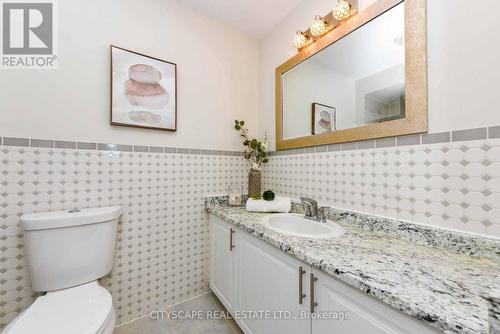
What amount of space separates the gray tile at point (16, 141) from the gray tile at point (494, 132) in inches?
82.7

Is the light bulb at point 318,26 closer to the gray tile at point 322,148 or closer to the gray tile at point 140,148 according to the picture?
the gray tile at point 322,148

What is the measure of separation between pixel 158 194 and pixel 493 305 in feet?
5.12

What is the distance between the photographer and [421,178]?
914 mm

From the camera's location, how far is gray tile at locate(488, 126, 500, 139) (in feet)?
2.40

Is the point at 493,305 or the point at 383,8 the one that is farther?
the point at 383,8

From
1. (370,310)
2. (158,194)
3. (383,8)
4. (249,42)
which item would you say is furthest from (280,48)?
(370,310)

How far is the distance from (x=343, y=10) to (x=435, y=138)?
87 centimetres

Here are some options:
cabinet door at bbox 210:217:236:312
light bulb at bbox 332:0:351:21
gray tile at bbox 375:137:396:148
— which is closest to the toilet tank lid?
cabinet door at bbox 210:217:236:312

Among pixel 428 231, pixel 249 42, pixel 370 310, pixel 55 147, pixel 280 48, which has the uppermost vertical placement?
pixel 249 42

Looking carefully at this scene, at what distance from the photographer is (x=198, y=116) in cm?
167

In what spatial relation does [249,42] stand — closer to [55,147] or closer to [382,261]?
[55,147]

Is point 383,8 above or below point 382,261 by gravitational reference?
above

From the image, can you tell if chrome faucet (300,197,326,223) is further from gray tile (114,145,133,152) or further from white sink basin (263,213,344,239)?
gray tile (114,145,133,152)

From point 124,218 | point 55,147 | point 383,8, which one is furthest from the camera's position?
point 124,218
